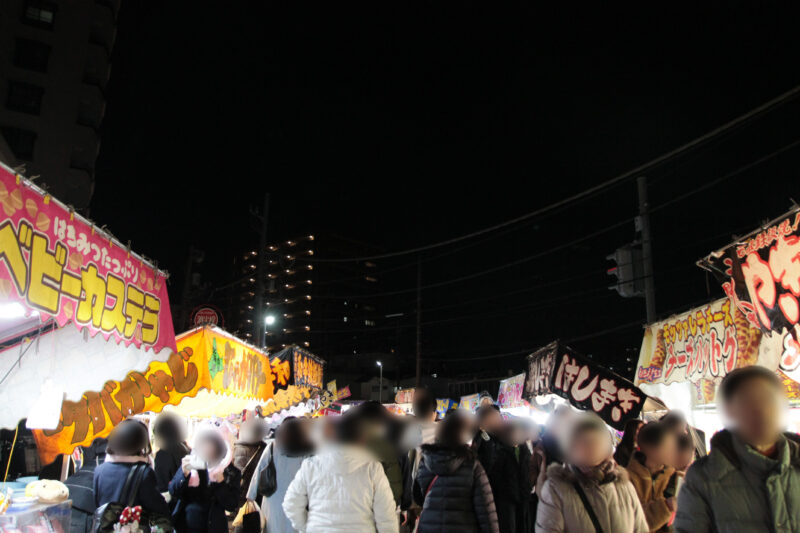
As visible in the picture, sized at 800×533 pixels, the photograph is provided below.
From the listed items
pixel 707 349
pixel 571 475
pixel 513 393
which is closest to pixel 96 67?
pixel 513 393

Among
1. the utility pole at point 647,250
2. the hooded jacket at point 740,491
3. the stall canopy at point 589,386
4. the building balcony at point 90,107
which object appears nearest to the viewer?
the hooded jacket at point 740,491

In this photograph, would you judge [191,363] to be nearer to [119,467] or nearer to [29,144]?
[119,467]

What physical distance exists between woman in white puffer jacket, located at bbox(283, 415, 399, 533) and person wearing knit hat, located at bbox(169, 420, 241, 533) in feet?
2.94

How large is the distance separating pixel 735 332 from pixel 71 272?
372 inches

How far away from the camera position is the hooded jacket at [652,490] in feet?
14.7

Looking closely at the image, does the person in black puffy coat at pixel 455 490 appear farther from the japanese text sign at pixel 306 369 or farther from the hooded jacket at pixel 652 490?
the japanese text sign at pixel 306 369

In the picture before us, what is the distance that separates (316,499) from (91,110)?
4135 cm

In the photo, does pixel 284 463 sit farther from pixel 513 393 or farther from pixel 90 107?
pixel 90 107

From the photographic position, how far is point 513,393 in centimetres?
2122

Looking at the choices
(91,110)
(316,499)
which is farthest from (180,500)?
(91,110)

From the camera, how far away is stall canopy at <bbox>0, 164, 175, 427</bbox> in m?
4.54

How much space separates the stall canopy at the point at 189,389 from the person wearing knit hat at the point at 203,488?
2.77 metres

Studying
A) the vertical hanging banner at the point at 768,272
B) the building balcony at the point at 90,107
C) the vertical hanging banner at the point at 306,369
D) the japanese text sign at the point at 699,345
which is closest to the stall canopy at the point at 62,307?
the vertical hanging banner at the point at 768,272

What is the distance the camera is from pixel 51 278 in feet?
16.3
